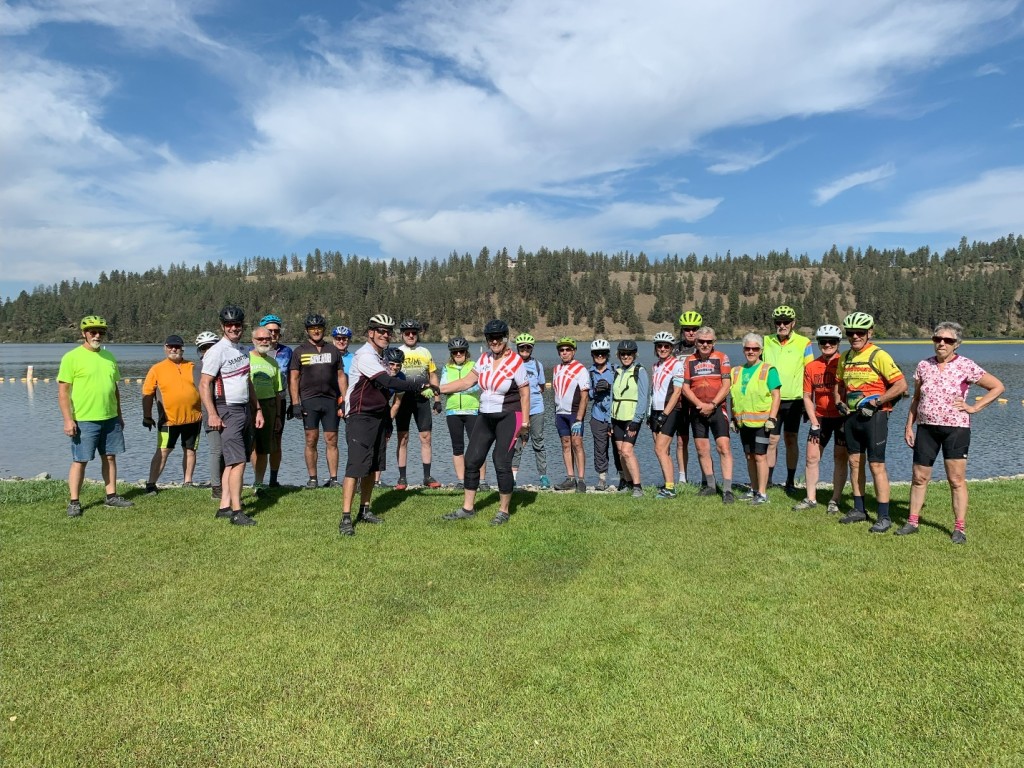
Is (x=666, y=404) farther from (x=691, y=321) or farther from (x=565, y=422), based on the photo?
(x=565, y=422)

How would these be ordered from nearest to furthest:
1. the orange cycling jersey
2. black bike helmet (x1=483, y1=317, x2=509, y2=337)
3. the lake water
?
black bike helmet (x1=483, y1=317, x2=509, y2=337) < the orange cycling jersey < the lake water

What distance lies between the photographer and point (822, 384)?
8648 millimetres

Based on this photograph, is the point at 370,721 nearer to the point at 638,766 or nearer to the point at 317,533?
the point at 638,766

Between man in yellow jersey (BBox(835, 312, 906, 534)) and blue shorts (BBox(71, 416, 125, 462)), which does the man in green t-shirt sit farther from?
man in yellow jersey (BBox(835, 312, 906, 534))

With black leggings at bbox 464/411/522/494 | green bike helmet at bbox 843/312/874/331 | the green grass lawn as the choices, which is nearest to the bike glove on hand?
green bike helmet at bbox 843/312/874/331

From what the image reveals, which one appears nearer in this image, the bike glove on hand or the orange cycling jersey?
the bike glove on hand

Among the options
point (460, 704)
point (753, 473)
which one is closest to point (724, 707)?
point (460, 704)

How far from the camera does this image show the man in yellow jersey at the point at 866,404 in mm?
7641

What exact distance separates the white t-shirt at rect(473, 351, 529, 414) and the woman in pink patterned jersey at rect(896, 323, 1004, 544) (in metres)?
4.76

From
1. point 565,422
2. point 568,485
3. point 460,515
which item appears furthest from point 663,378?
point 460,515

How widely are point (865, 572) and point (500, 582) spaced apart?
12.2 feet

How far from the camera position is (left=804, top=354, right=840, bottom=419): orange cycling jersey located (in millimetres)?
8508

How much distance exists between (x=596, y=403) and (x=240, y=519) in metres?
6.10

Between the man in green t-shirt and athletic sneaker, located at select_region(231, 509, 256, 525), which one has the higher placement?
the man in green t-shirt
